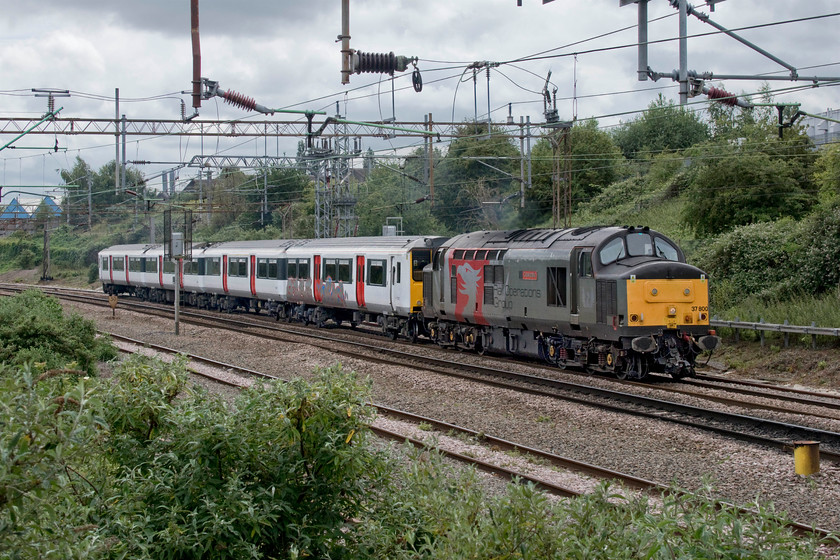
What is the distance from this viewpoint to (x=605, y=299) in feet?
54.9

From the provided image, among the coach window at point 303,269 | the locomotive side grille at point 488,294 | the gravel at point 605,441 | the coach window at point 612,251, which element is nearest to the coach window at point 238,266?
the coach window at point 303,269

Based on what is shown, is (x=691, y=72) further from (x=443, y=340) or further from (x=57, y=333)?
(x=57, y=333)

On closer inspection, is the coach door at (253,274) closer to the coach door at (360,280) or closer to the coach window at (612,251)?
the coach door at (360,280)

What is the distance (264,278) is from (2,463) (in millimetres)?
31431

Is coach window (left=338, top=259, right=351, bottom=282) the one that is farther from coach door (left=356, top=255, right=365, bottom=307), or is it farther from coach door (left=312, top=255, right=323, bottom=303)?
coach door (left=312, top=255, right=323, bottom=303)

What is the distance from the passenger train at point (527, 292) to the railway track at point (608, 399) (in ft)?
4.45

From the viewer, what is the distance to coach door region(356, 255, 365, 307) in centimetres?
2745

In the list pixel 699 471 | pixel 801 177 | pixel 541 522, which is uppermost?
pixel 801 177

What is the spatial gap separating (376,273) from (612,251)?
10.8 metres

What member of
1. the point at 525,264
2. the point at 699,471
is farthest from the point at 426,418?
the point at 525,264

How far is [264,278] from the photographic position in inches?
1361

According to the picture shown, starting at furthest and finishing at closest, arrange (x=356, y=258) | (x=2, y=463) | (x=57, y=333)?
(x=356, y=258), (x=57, y=333), (x=2, y=463)

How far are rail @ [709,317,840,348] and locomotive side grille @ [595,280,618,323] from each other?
554cm

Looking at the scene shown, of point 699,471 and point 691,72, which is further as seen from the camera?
point 691,72
